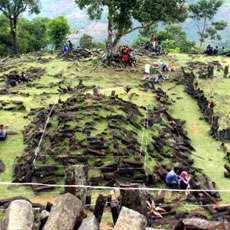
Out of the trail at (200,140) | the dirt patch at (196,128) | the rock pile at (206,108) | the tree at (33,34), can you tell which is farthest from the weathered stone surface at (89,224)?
the tree at (33,34)

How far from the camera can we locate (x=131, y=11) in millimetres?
31656

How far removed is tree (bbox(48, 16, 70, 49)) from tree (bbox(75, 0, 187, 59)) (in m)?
17.6

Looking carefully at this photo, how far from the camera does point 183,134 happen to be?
2020 centimetres

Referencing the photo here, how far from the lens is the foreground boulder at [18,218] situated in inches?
248

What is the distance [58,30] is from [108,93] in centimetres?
2819

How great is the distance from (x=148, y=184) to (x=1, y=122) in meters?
10.8

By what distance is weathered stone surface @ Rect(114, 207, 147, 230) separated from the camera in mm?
6512

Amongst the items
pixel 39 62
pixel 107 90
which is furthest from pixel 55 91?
pixel 39 62

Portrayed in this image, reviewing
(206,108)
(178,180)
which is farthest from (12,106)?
(178,180)

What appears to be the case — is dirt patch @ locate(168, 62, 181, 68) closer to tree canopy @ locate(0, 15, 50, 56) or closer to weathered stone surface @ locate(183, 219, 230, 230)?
tree canopy @ locate(0, 15, 50, 56)

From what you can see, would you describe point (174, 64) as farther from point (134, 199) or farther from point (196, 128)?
point (134, 199)

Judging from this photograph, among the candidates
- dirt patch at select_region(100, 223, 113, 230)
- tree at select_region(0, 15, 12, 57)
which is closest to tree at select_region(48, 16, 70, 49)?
tree at select_region(0, 15, 12, 57)

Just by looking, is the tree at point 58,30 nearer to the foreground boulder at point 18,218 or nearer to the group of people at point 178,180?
the group of people at point 178,180

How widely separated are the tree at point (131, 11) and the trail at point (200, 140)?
259 inches
